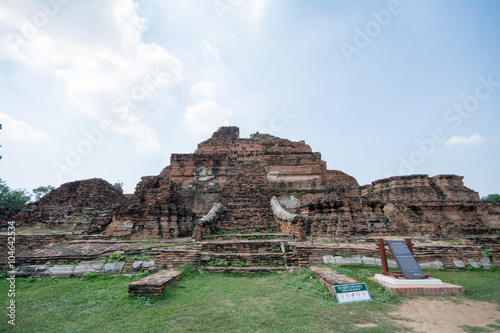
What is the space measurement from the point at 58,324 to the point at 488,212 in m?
17.4

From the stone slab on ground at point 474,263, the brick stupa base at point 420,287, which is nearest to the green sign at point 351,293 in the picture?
the brick stupa base at point 420,287

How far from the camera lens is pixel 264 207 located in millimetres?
11734

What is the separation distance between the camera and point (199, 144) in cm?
2131

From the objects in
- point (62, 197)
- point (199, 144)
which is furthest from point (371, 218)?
point (62, 197)

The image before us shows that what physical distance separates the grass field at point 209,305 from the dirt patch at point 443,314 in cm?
23

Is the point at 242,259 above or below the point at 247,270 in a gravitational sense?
above

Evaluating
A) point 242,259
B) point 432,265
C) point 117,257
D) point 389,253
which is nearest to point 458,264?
point 432,265

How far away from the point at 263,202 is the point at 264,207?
448 mm

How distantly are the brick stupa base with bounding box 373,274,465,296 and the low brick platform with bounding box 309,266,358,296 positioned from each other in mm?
729

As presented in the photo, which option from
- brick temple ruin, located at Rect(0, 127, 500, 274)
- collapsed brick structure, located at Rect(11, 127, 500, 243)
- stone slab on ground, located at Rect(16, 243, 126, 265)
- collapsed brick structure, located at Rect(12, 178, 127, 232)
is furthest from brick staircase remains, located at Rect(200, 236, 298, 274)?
collapsed brick structure, located at Rect(12, 178, 127, 232)

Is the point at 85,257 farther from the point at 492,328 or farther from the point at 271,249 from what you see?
the point at 492,328

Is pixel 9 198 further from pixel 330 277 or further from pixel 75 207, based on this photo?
pixel 330 277

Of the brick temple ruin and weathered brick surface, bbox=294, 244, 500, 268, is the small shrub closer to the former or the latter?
the brick temple ruin

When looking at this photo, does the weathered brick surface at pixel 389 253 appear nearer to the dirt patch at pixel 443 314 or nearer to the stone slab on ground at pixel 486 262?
the stone slab on ground at pixel 486 262
